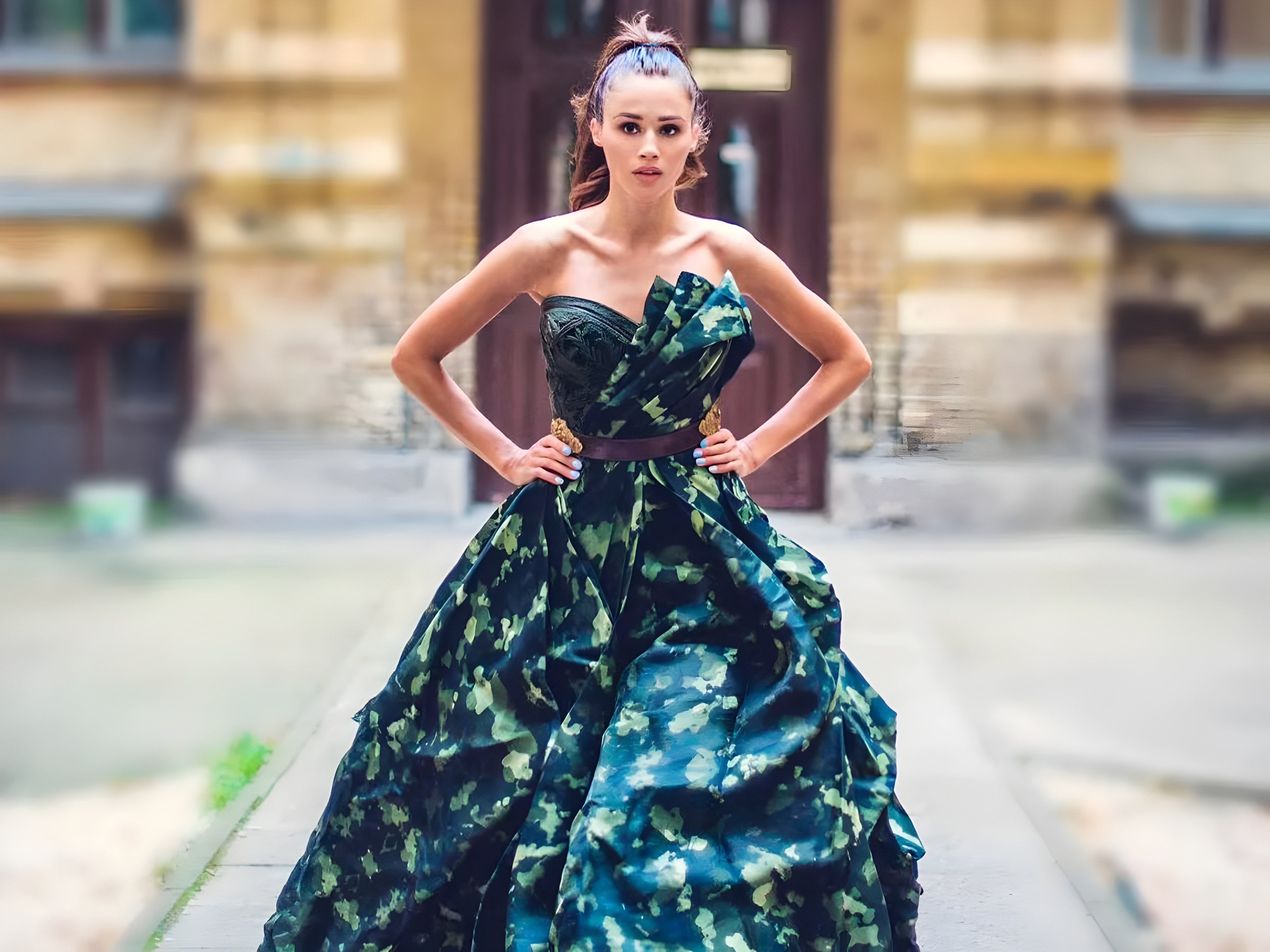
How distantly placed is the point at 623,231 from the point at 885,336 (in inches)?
250

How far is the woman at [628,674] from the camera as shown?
7.87 feet

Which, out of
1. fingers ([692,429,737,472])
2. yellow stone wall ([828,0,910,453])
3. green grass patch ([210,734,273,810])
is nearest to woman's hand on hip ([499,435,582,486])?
fingers ([692,429,737,472])

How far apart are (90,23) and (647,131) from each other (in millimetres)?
8321

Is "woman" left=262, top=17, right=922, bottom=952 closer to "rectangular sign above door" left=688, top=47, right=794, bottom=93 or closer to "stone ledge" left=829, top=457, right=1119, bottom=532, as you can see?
"stone ledge" left=829, top=457, right=1119, bottom=532

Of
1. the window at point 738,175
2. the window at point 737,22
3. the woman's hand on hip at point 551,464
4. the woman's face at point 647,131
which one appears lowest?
the woman's hand on hip at point 551,464

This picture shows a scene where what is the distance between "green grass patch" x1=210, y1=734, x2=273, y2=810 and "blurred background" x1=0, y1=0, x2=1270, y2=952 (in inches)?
102

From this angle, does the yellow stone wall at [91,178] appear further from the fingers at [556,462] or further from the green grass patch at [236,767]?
the fingers at [556,462]

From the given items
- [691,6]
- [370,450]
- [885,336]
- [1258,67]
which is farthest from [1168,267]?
[370,450]

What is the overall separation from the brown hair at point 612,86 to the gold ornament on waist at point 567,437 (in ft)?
1.37

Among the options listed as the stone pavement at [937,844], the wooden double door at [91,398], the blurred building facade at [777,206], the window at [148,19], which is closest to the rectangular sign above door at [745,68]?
the blurred building facade at [777,206]

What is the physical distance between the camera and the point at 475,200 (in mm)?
8820

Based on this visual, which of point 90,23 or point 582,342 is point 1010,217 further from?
point 582,342

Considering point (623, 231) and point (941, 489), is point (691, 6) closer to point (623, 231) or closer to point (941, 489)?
point (941, 489)

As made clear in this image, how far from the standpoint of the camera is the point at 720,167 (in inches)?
354
